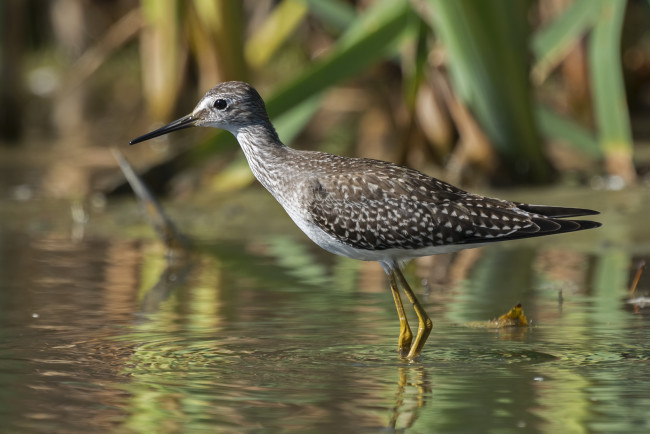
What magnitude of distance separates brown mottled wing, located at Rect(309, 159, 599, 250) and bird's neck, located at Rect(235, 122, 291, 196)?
1.08ft

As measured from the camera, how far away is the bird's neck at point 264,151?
7562 millimetres

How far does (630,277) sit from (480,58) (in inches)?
110

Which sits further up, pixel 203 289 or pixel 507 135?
pixel 507 135

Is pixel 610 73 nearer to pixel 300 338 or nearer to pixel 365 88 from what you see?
pixel 300 338

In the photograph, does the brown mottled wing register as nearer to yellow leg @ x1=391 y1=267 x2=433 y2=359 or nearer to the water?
yellow leg @ x1=391 y1=267 x2=433 y2=359

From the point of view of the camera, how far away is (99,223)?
11.2 m

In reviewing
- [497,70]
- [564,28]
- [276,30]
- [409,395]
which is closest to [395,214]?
[409,395]

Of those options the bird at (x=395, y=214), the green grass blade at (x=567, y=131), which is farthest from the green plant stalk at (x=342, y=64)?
the bird at (x=395, y=214)

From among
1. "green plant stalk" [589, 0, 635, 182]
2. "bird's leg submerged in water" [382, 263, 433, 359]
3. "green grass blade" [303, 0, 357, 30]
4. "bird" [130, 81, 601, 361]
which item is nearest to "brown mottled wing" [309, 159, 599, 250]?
"bird" [130, 81, 601, 361]

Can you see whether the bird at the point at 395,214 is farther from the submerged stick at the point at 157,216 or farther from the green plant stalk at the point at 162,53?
the green plant stalk at the point at 162,53

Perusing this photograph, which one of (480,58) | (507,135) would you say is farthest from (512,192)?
(480,58)

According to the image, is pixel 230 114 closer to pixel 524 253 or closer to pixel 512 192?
pixel 524 253

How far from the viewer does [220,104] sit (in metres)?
7.72

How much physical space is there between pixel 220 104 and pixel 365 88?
36.6ft
